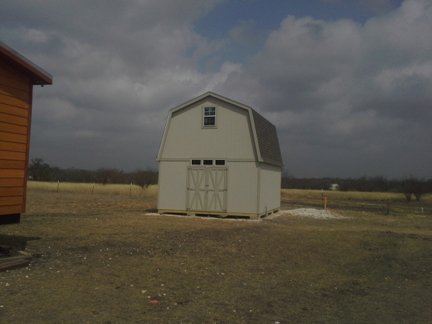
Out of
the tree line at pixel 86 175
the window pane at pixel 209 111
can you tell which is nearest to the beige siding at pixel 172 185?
the window pane at pixel 209 111

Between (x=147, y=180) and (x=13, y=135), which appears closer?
(x=13, y=135)

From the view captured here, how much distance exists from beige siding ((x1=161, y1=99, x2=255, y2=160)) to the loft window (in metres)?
0.18

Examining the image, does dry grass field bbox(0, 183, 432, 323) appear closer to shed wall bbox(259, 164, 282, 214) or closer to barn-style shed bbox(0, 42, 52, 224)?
barn-style shed bbox(0, 42, 52, 224)

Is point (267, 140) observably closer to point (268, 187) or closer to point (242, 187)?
point (268, 187)

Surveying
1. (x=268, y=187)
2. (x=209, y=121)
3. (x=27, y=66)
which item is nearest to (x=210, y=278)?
(x=27, y=66)

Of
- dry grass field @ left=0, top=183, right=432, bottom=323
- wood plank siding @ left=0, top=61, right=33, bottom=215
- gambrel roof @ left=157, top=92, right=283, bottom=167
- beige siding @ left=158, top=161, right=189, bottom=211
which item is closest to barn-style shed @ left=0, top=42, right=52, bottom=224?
wood plank siding @ left=0, top=61, right=33, bottom=215

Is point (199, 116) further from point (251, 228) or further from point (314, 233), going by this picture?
point (314, 233)

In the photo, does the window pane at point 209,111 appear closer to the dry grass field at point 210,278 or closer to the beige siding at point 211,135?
the beige siding at point 211,135

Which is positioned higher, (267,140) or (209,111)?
(209,111)

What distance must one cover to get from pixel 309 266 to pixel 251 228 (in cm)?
676

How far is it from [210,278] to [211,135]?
12974 millimetres

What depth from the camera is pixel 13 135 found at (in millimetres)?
8758

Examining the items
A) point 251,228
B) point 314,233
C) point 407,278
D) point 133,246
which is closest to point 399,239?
point 314,233

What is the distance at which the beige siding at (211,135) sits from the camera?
800 inches
